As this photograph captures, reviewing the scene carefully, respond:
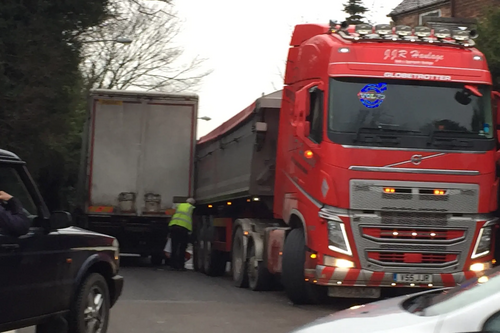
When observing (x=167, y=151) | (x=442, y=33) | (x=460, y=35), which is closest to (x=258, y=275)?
(x=442, y=33)

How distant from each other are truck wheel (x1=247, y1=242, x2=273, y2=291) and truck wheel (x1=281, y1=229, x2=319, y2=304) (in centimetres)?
Result: 168

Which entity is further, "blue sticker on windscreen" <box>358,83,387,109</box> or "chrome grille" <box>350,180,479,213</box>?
"blue sticker on windscreen" <box>358,83,387,109</box>

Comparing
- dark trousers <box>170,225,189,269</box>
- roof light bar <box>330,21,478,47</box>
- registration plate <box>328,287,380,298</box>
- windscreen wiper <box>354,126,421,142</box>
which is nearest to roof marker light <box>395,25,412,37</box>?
roof light bar <box>330,21,478,47</box>

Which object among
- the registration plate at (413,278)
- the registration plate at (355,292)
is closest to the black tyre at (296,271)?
the registration plate at (355,292)

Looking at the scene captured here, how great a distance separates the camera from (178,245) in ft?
62.8

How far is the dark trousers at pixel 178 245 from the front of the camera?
18656mm

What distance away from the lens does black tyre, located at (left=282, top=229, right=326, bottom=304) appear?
1140 cm

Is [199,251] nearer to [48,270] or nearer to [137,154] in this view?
[137,154]

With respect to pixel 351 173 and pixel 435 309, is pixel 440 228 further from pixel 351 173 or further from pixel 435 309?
pixel 435 309

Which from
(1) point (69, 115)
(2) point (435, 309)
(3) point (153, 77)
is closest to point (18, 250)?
(2) point (435, 309)

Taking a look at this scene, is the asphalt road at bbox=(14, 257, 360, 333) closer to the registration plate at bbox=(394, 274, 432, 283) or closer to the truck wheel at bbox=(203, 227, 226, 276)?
the registration plate at bbox=(394, 274, 432, 283)

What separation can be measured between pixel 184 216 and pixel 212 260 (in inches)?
49.9

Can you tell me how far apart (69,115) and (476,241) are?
13362 mm

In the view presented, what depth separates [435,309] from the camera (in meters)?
4.75
